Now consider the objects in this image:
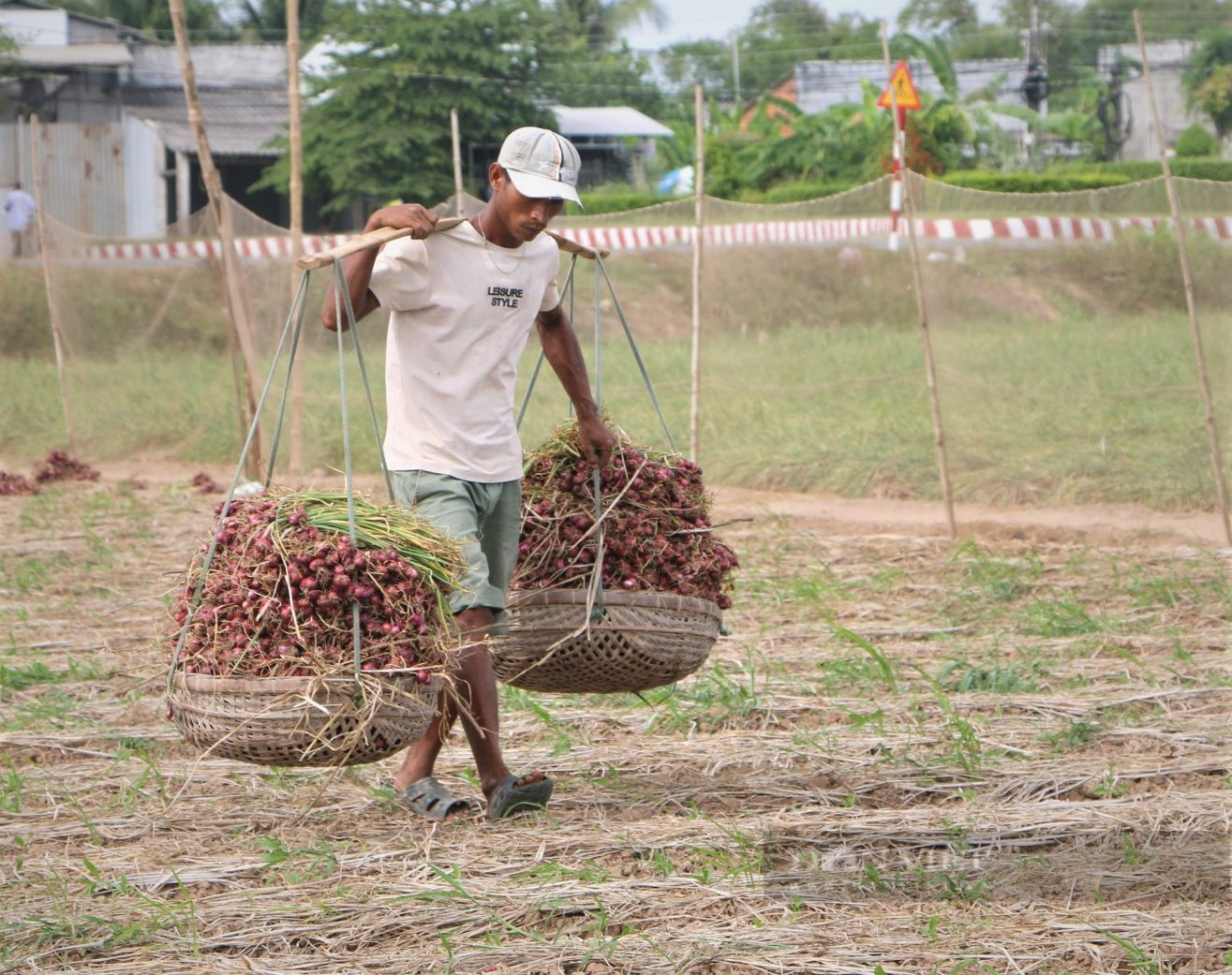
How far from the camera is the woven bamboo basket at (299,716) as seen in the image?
3.37 meters

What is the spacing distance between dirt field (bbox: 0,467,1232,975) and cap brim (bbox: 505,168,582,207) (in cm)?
124

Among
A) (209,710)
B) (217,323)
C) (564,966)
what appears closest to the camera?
(564,966)

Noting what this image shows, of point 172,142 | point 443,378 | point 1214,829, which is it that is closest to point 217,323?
point 443,378

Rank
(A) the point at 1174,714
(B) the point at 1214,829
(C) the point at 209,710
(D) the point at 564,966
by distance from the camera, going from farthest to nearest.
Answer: (A) the point at 1174,714 → (B) the point at 1214,829 → (C) the point at 209,710 → (D) the point at 564,966

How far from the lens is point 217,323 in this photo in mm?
12695

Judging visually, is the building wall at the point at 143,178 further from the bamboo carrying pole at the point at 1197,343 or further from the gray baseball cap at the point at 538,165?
the gray baseball cap at the point at 538,165

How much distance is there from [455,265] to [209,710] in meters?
1.23

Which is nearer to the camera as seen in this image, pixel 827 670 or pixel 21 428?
pixel 827 670

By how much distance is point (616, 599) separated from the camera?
4098mm

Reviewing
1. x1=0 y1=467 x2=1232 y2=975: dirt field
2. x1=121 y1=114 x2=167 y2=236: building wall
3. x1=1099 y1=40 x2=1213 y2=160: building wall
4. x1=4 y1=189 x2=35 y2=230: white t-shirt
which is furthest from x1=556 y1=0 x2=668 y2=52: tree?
x1=0 y1=467 x2=1232 y2=975: dirt field

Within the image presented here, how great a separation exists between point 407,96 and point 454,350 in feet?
84.0

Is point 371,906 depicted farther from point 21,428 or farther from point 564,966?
point 21,428

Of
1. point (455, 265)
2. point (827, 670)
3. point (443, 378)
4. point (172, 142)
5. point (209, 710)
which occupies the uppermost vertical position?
point (172, 142)

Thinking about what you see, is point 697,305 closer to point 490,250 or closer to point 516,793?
point 490,250
